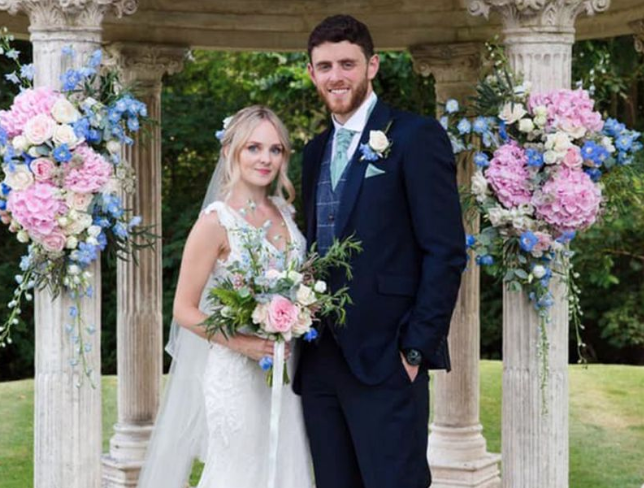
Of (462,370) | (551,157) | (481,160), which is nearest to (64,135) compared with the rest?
(481,160)

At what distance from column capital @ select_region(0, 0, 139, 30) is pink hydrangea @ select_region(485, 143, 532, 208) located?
2728 millimetres

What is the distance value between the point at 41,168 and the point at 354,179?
204 centimetres

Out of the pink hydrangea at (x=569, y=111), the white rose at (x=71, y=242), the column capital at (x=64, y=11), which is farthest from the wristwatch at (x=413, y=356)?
the column capital at (x=64, y=11)

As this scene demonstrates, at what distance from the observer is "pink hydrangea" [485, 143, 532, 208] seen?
888 centimetres

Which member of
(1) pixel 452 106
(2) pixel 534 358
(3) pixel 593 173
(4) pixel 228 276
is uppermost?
(1) pixel 452 106

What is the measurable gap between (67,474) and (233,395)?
1.56 metres

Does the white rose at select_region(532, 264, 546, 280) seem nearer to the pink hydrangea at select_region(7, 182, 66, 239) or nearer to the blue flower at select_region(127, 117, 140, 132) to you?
the blue flower at select_region(127, 117, 140, 132)

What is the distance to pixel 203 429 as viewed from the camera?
8648 millimetres

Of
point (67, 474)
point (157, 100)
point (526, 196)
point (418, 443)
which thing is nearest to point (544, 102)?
point (526, 196)

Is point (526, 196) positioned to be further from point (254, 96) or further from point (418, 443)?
point (254, 96)

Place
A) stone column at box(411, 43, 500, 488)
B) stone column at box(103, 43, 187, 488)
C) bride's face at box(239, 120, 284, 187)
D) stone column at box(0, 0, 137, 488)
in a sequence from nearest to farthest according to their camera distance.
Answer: bride's face at box(239, 120, 284, 187) → stone column at box(0, 0, 137, 488) → stone column at box(103, 43, 187, 488) → stone column at box(411, 43, 500, 488)

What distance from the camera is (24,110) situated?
27.9 feet

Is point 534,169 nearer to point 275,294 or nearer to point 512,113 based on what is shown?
point 512,113

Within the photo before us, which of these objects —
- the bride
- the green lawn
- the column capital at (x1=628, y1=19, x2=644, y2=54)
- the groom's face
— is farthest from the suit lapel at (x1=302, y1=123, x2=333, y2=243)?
the green lawn
